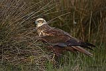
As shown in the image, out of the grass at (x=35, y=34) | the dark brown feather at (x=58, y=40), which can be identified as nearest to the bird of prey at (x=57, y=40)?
the dark brown feather at (x=58, y=40)

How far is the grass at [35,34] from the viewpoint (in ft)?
25.7

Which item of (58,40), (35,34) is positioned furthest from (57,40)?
(35,34)

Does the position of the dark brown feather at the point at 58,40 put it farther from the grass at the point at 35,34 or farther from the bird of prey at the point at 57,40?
the grass at the point at 35,34

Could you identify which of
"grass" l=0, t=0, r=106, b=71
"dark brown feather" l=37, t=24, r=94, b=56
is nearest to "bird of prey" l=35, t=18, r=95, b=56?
"dark brown feather" l=37, t=24, r=94, b=56

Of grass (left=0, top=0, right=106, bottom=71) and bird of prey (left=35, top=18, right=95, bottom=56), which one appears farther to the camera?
bird of prey (left=35, top=18, right=95, bottom=56)

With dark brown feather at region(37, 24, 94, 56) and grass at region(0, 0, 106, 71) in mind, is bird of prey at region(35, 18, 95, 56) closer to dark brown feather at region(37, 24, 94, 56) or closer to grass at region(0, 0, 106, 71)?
dark brown feather at region(37, 24, 94, 56)

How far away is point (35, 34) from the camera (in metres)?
8.90

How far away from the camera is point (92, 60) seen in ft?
28.5

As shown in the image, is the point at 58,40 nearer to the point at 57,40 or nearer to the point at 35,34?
the point at 57,40

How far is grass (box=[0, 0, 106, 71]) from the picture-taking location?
7.84 m

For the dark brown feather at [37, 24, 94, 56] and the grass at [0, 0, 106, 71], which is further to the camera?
the dark brown feather at [37, 24, 94, 56]

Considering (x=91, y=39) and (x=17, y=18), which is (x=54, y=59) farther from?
(x=91, y=39)

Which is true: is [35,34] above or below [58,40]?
above

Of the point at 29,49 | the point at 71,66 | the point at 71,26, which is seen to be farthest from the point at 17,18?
the point at 71,26
